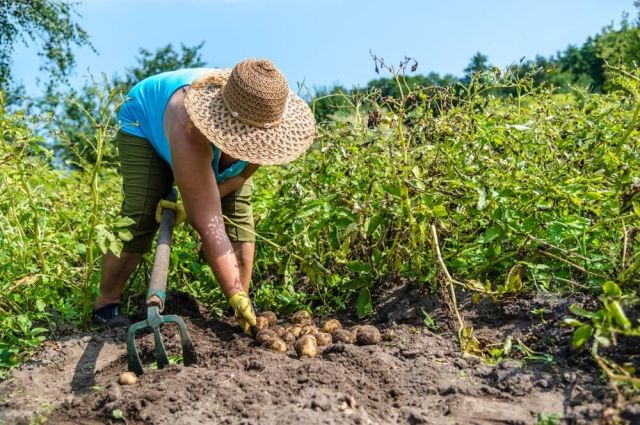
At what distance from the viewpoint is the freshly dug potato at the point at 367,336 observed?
2.86 meters

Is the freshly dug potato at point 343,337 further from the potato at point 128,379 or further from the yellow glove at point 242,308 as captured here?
the potato at point 128,379

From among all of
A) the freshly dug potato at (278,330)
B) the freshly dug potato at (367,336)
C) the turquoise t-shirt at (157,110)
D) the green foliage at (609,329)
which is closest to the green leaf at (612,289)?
the green foliage at (609,329)

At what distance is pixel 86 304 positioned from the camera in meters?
3.38

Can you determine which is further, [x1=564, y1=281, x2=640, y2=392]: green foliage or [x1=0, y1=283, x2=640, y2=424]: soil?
[x1=0, y1=283, x2=640, y2=424]: soil

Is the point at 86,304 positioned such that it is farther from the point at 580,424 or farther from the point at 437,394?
the point at 580,424

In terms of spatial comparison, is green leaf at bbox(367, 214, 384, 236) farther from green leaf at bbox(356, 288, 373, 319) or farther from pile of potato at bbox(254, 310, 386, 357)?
pile of potato at bbox(254, 310, 386, 357)

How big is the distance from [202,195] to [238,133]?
33cm

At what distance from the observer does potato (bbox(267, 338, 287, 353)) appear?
2.86m

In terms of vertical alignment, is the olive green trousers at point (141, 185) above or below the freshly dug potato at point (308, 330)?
above

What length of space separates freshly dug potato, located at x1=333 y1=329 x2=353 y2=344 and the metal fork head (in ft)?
1.81

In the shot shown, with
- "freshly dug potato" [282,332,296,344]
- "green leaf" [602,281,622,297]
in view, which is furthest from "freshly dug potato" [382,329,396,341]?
"green leaf" [602,281,622,297]

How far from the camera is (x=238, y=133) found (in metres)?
2.81

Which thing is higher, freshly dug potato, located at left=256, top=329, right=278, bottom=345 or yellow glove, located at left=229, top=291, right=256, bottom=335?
yellow glove, located at left=229, top=291, right=256, bottom=335

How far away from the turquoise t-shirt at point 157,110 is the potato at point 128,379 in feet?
3.16
